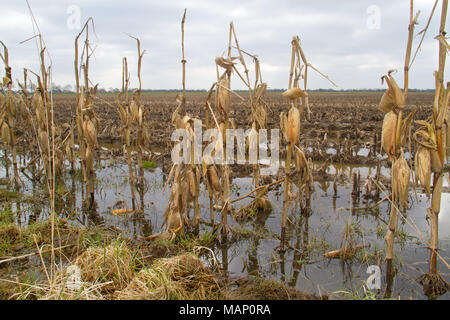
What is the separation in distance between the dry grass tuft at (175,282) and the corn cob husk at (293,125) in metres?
1.40

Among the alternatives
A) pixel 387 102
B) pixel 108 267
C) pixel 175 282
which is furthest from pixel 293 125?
pixel 108 267

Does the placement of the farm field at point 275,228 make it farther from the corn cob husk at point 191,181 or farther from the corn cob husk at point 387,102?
the corn cob husk at point 387,102

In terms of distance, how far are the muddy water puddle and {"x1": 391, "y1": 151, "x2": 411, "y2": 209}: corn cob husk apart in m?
0.30

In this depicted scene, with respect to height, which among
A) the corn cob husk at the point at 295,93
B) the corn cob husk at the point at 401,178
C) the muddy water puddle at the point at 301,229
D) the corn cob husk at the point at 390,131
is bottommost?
the muddy water puddle at the point at 301,229

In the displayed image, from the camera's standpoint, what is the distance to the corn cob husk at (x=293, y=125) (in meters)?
3.14

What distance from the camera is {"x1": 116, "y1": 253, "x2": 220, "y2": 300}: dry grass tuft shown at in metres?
2.64

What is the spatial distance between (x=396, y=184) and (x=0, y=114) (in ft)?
20.3

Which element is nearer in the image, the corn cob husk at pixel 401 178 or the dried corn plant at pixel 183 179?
the corn cob husk at pixel 401 178

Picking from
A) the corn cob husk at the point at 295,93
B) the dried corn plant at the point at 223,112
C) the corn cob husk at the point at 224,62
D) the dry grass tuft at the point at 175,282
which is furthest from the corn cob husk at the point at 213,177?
the corn cob husk at the point at 295,93

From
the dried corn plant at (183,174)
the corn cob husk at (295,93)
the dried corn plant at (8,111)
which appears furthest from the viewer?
the dried corn plant at (8,111)

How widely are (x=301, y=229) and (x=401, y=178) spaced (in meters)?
1.86
